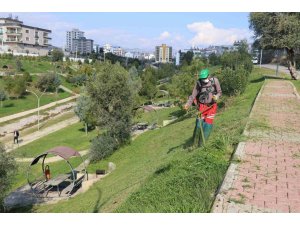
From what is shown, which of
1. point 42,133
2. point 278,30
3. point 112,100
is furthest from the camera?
point 42,133

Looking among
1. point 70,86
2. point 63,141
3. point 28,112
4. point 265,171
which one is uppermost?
point 265,171

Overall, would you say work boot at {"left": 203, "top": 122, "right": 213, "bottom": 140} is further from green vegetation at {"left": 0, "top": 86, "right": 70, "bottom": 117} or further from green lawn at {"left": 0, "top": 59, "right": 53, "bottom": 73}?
green lawn at {"left": 0, "top": 59, "right": 53, "bottom": 73}

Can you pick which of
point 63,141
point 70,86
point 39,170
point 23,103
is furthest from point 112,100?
point 70,86

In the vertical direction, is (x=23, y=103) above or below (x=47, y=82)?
below

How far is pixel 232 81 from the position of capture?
21984 millimetres

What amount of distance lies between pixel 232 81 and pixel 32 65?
63.4m

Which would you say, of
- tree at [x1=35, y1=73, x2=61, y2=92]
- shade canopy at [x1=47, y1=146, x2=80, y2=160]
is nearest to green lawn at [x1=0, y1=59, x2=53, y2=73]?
tree at [x1=35, y1=73, x2=61, y2=92]

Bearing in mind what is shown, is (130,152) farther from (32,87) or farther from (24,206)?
(32,87)

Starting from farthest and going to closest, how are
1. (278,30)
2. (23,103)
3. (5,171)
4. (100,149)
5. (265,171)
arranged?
1. (23,103)
2. (278,30)
3. (100,149)
4. (5,171)
5. (265,171)

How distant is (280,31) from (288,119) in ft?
60.0

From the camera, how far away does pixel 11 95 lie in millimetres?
53469

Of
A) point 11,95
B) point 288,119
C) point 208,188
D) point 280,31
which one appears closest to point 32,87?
point 11,95

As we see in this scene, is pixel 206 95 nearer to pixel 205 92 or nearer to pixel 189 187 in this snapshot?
pixel 205 92

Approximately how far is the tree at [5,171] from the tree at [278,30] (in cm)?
2248
